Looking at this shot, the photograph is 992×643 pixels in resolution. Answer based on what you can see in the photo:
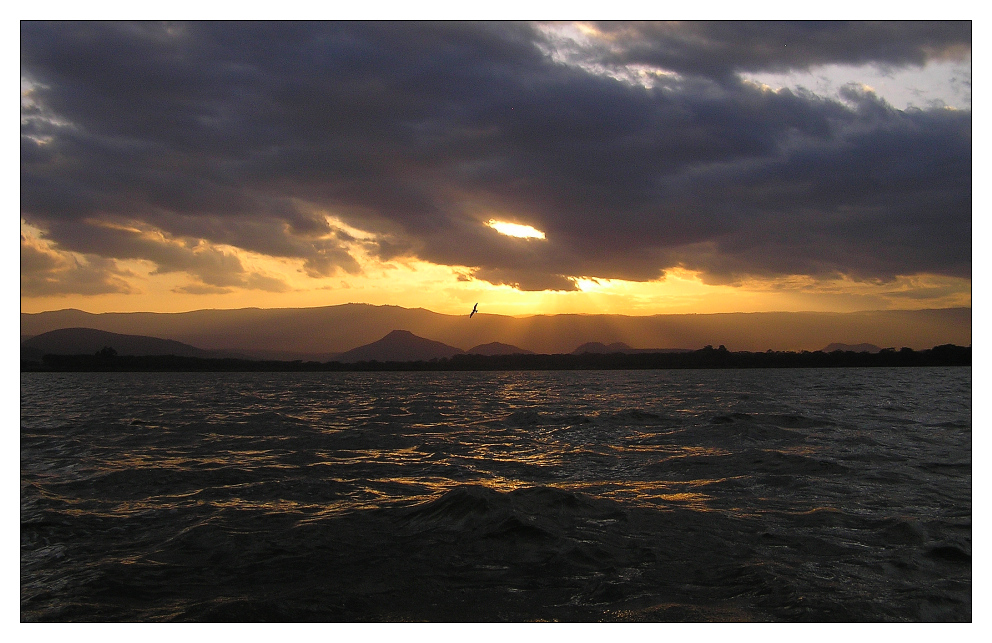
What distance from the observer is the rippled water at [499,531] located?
7730 mm

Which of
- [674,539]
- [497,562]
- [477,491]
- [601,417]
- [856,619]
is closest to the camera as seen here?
[856,619]

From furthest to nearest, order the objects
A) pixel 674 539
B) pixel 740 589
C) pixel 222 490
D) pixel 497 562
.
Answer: pixel 222 490, pixel 674 539, pixel 497 562, pixel 740 589

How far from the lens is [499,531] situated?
1045cm

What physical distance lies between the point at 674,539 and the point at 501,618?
3997 mm

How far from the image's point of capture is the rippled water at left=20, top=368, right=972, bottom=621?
773 cm

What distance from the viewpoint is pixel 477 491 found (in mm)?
12758

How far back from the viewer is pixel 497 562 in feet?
29.9

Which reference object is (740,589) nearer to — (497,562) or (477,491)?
(497,562)
